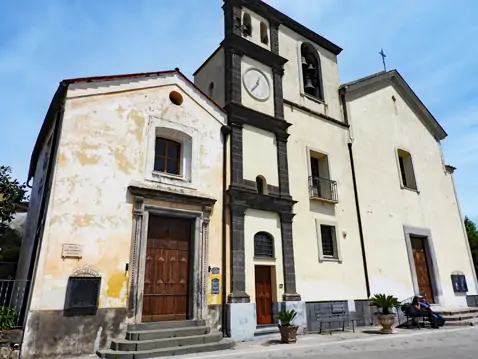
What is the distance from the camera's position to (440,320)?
12.4 meters

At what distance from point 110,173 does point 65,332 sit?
3.90 metres

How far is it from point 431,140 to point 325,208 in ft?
34.0

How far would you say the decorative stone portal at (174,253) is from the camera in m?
8.94

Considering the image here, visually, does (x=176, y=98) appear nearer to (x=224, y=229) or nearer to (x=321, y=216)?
(x=224, y=229)

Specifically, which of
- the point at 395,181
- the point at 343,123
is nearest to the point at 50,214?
the point at 343,123

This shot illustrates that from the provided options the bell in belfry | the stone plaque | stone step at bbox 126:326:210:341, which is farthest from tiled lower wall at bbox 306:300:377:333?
the bell in belfry

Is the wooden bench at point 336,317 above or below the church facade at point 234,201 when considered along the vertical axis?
below

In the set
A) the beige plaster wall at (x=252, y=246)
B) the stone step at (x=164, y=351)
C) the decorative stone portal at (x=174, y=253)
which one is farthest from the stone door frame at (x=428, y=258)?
the stone step at (x=164, y=351)

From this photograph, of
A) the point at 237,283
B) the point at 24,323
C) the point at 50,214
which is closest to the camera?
the point at 24,323

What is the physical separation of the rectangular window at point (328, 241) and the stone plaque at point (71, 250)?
8588 mm

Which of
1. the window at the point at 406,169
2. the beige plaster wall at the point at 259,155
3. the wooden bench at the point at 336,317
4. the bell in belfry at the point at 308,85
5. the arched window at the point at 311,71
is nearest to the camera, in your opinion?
the wooden bench at the point at 336,317

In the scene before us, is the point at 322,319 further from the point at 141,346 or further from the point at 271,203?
the point at 141,346

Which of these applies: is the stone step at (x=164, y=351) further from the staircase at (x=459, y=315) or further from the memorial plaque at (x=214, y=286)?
the staircase at (x=459, y=315)

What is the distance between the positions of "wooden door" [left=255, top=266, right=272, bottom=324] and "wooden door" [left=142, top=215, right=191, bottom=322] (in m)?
2.46
